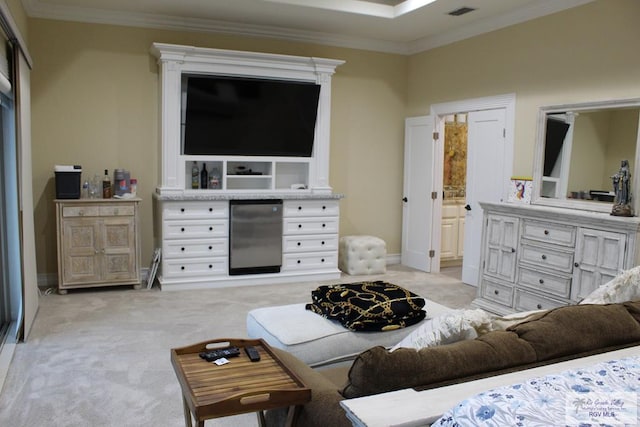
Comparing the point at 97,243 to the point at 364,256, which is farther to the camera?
the point at 364,256

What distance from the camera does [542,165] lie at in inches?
198

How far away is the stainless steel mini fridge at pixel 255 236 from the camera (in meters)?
5.77

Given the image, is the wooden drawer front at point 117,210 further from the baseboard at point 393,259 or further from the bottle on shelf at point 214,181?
the baseboard at point 393,259

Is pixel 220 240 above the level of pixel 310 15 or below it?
below

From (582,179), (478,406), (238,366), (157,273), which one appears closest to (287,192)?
(157,273)

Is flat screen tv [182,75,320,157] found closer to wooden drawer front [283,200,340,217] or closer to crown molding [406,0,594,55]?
wooden drawer front [283,200,340,217]

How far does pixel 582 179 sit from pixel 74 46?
201 inches

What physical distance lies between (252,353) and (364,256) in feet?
14.4

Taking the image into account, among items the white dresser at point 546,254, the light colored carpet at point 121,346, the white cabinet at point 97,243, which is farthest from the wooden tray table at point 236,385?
the white cabinet at point 97,243

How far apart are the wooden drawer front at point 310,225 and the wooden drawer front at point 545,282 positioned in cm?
228

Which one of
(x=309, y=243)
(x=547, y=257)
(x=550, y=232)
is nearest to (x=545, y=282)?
(x=547, y=257)

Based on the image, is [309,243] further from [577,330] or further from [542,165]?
[577,330]

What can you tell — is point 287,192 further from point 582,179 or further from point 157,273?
point 582,179

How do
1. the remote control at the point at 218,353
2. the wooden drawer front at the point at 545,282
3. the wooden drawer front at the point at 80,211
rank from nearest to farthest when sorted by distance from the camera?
the remote control at the point at 218,353 → the wooden drawer front at the point at 545,282 → the wooden drawer front at the point at 80,211
